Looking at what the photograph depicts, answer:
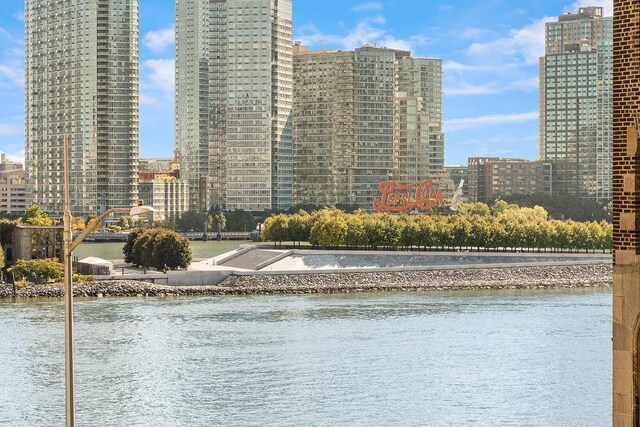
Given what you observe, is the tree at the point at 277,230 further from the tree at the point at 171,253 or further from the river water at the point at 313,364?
the river water at the point at 313,364

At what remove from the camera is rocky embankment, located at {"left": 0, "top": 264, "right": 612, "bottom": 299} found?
95.0 m

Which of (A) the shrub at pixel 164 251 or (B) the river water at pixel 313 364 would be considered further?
(A) the shrub at pixel 164 251

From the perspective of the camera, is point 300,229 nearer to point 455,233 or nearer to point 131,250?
point 455,233

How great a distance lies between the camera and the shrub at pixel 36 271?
9925cm

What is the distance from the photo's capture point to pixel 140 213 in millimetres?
17516

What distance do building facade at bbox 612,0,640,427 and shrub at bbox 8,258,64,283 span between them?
3523 inches

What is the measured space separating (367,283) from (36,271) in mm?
27049

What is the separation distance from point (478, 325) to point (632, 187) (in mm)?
59318

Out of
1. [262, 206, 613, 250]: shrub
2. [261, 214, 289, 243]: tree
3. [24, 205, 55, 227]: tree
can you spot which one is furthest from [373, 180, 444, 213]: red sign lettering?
[24, 205, 55, 227]: tree

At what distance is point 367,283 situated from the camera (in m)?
104

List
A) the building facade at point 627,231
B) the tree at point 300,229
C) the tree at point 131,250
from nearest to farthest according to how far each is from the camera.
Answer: the building facade at point 627,231 → the tree at point 131,250 → the tree at point 300,229

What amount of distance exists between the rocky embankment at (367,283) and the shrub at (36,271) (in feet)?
10.1

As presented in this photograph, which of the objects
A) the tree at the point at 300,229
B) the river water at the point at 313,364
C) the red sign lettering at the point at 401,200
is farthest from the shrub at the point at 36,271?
the red sign lettering at the point at 401,200

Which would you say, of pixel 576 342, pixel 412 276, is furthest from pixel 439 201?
pixel 576 342
